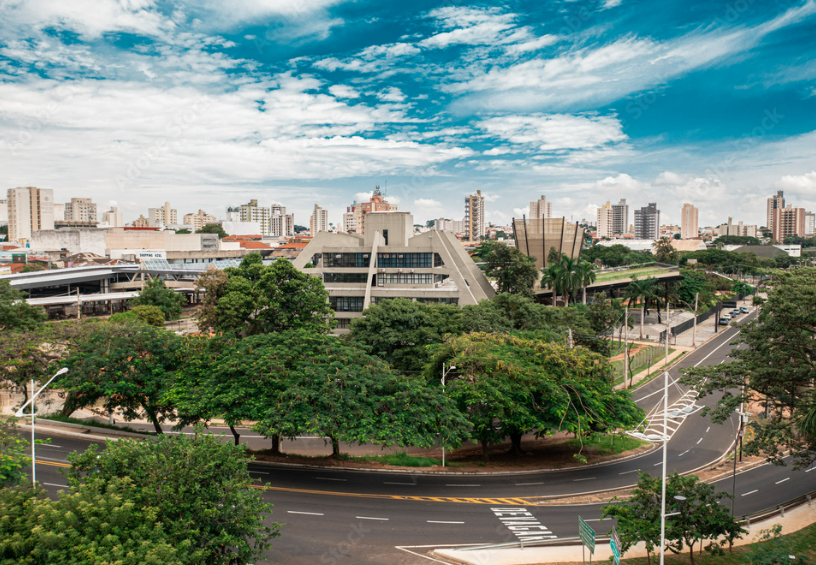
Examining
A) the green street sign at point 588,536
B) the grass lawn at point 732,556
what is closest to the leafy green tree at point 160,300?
the green street sign at point 588,536

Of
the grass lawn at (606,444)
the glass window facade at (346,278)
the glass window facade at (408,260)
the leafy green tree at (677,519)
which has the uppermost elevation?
the glass window facade at (408,260)

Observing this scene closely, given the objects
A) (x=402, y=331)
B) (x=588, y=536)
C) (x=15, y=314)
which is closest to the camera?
(x=588, y=536)

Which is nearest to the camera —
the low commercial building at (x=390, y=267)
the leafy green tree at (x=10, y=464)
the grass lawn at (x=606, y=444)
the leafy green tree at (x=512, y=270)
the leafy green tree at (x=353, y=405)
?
the leafy green tree at (x=10, y=464)

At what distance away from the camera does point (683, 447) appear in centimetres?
3891

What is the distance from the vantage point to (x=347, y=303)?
65.8 meters

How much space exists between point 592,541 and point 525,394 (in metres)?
13.5

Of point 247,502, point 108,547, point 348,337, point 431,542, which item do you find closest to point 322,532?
point 431,542

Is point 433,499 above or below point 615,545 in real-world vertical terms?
below

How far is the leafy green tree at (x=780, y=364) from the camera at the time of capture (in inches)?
963

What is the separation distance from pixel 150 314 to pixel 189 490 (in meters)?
59.0

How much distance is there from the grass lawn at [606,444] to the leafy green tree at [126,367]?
29327mm

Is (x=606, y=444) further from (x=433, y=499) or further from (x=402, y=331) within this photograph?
(x=402, y=331)

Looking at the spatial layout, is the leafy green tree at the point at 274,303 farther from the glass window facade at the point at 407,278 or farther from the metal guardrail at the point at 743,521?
the metal guardrail at the point at 743,521

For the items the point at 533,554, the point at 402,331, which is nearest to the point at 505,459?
the point at 533,554
